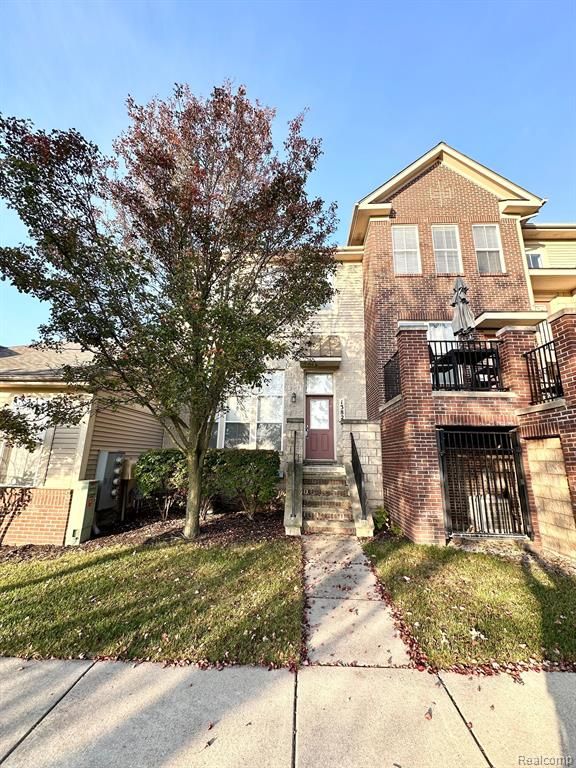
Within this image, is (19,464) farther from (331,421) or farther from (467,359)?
(467,359)

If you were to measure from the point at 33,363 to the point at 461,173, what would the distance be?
1458cm

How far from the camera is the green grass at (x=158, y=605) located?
3.04 metres

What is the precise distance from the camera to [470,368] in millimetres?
6969

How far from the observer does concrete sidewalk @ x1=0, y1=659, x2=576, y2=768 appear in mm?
1996

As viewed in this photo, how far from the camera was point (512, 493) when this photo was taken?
663 cm

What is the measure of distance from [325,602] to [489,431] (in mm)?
5035

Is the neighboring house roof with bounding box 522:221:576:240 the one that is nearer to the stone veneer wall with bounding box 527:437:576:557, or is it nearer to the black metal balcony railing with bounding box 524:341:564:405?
the black metal balcony railing with bounding box 524:341:564:405

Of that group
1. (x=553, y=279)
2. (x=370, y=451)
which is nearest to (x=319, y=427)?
(x=370, y=451)

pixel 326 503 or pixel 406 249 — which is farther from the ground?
pixel 406 249

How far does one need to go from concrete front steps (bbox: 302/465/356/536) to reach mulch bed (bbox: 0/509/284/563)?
759mm

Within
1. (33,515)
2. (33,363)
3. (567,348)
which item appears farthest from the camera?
(33,363)

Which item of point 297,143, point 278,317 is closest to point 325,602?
point 278,317

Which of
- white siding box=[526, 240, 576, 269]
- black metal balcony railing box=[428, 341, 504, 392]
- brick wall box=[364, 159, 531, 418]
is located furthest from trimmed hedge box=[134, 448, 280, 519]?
white siding box=[526, 240, 576, 269]

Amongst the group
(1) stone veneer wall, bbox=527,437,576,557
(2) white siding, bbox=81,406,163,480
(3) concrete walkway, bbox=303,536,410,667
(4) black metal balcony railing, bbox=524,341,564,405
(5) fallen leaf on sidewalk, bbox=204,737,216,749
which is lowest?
(5) fallen leaf on sidewalk, bbox=204,737,216,749
